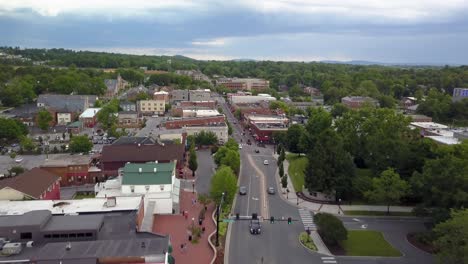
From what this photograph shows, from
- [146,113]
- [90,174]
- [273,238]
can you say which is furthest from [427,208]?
[146,113]

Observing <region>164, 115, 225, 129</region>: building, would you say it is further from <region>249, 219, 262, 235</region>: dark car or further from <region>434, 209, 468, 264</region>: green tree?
<region>434, 209, 468, 264</region>: green tree

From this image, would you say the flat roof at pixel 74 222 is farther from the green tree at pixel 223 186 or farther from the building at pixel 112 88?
the building at pixel 112 88

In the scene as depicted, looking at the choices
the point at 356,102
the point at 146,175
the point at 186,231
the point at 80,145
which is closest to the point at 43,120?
the point at 80,145

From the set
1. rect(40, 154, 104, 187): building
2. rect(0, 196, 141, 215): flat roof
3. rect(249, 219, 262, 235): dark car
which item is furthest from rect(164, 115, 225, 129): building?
rect(249, 219, 262, 235): dark car

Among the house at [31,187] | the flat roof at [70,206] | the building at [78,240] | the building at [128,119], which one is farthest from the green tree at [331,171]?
the building at [128,119]

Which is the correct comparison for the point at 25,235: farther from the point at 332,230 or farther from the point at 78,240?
the point at 332,230

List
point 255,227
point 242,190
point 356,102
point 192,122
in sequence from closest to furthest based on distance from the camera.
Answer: point 255,227 < point 242,190 < point 192,122 < point 356,102

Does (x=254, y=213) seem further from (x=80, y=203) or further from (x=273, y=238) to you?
(x=80, y=203)
